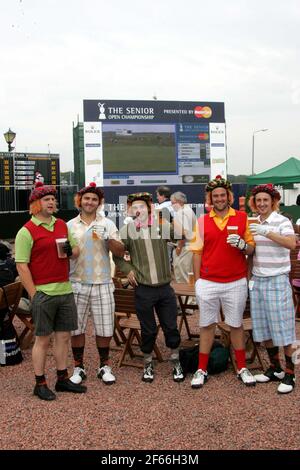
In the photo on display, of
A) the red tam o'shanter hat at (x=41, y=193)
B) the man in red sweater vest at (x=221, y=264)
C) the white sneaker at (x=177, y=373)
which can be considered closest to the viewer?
the red tam o'shanter hat at (x=41, y=193)

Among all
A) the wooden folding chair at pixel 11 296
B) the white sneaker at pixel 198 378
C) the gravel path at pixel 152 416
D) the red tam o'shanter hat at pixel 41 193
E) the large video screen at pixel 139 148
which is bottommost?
the gravel path at pixel 152 416

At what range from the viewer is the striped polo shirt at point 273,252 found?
385cm

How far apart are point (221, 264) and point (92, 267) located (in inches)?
43.1

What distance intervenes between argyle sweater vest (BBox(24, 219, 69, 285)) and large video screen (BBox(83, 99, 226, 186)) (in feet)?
16.3

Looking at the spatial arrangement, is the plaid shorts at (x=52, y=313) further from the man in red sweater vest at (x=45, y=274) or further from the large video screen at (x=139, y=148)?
the large video screen at (x=139, y=148)

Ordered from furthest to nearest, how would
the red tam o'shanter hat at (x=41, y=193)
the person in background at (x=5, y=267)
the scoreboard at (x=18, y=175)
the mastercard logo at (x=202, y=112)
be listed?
the scoreboard at (x=18, y=175) < the mastercard logo at (x=202, y=112) < the person in background at (x=5, y=267) < the red tam o'shanter hat at (x=41, y=193)

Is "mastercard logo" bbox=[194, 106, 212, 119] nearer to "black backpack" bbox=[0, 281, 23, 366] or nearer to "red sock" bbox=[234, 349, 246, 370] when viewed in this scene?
"black backpack" bbox=[0, 281, 23, 366]

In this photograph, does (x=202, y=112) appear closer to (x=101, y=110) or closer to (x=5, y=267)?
(x=101, y=110)

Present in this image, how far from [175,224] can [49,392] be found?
1762mm

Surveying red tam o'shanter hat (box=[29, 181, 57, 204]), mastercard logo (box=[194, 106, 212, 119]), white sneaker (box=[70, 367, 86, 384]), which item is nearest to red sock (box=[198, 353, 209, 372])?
white sneaker (box=[70, 367, 86, 384])

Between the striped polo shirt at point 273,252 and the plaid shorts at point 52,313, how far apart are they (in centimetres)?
158

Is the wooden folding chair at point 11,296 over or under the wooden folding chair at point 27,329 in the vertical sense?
over

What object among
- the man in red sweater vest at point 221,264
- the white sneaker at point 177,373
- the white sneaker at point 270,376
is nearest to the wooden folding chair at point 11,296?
the white sneaker at point 177,373

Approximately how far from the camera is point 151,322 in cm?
421
